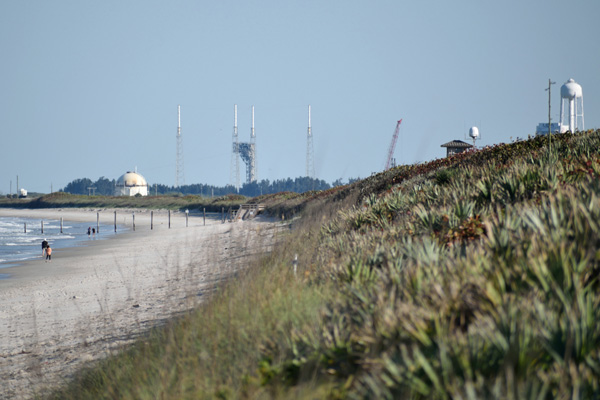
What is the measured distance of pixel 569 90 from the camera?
217 feet

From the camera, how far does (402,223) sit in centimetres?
866

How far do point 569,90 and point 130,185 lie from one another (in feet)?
361

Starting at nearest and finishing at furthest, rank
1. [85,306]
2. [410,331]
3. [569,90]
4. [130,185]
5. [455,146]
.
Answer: [410,331] → [85,306] → [455,146] → [569,90] → [130,185]

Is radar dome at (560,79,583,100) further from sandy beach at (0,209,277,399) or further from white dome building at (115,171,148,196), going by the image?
white dome building at (115,171,148,196)

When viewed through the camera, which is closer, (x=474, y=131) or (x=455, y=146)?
(x=474, y=131)

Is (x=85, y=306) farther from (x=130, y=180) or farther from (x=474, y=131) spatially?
(x=130, y=180)

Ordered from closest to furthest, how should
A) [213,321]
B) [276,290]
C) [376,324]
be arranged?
[376,324]
[213,321]
[276,290]

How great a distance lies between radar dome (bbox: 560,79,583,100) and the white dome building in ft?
347

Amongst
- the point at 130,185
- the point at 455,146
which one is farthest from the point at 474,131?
the point at 130,185

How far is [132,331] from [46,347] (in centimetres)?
142

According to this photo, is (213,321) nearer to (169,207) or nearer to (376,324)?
(376,324)

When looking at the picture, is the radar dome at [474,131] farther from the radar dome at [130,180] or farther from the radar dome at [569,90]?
the radar dome at [130,180]

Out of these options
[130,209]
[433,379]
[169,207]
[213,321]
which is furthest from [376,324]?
[130,209]

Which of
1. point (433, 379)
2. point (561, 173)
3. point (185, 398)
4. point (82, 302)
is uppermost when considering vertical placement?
point (561, 173)
